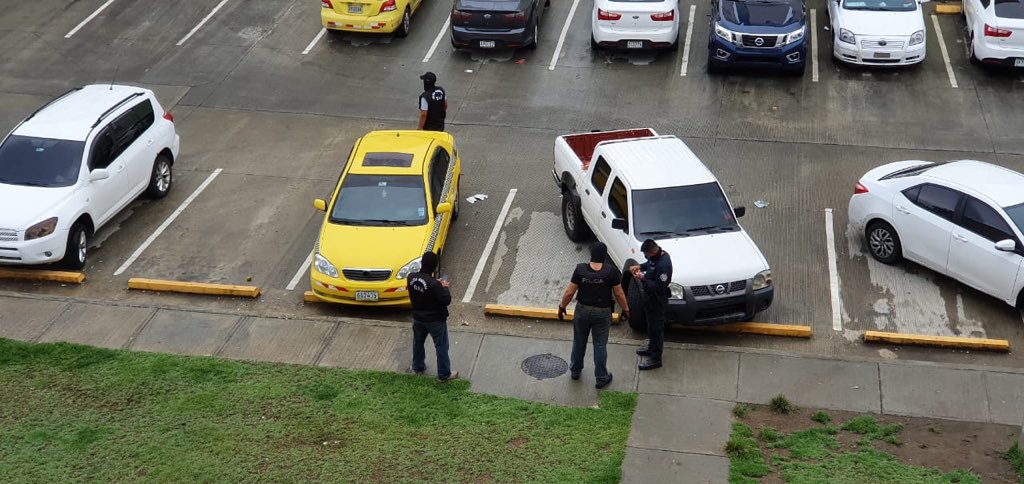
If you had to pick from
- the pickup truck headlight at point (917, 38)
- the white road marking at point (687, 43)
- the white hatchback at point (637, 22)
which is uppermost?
the white hatchback at point (637, 22)

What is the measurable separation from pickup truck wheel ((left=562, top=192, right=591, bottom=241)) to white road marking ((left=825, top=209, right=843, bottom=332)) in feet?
11.0

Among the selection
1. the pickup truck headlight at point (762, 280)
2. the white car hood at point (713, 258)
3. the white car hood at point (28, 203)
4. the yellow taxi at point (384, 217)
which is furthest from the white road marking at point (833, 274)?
the white car hood at point (28, 203)

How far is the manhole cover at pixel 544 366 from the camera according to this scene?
12729 mm

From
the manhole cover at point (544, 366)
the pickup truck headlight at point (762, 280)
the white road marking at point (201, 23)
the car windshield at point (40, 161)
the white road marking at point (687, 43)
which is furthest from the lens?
the white road marking at point (201, 23)

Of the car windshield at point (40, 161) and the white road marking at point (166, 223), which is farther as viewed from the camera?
the white road marking at point (166, 223)

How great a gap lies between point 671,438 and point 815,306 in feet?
13.6

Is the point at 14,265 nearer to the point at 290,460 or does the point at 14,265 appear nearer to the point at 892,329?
the point at 290,460

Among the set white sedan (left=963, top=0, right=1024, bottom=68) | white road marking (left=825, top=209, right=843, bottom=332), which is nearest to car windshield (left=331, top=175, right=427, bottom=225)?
white road marking (left=825, top=209, right=843, bottom=332)

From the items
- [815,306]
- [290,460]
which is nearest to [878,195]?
[815,306]

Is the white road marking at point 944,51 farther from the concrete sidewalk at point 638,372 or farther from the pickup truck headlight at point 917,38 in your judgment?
the concrete sidewalk at point 638,372

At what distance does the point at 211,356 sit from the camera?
1305cm

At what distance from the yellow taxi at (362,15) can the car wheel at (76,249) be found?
9.05 m

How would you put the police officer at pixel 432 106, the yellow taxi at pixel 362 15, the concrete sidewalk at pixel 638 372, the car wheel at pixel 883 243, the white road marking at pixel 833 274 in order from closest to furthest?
the concrete sidewalk at pixel 638 372 → the white road marking at pixel 833 274 → the car wheel at pixel 883 243 → the police officer at pixel 432 106 → the yellow taxi at pixel 362 15

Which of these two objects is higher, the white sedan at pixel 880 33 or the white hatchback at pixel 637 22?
the white hatchback at pixel 637 22
